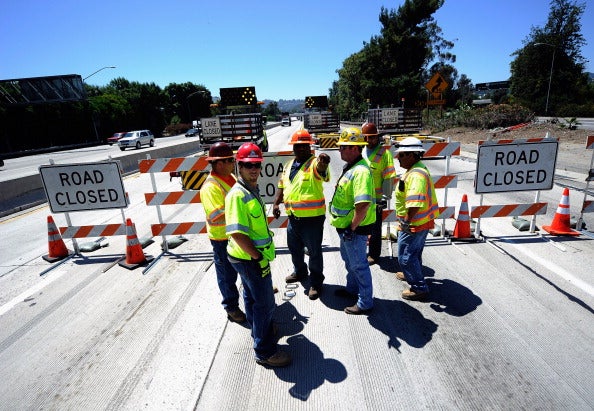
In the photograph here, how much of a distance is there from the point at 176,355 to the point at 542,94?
63.4 metres

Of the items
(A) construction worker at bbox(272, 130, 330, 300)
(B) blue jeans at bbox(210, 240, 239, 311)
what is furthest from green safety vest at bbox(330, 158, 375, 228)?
(B) blue jeans at bbox(210, 240, 239, 311)

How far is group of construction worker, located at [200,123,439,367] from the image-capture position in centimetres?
283

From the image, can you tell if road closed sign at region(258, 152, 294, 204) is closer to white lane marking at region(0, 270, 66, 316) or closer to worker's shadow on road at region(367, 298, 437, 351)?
worker's shadow on road at region(367, 298, 437, 351)

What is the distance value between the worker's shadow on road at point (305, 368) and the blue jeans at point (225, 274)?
0.66 m

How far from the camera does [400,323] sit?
3600 mm

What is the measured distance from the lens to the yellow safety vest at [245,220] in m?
2.72

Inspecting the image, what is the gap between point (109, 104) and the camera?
49.1 m

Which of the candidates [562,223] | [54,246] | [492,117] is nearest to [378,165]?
[562,223]

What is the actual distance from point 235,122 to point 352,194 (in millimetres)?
12347

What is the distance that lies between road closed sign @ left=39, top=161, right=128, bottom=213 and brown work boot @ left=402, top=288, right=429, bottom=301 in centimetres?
477

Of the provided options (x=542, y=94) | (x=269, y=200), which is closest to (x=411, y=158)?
(x=269, y=200)

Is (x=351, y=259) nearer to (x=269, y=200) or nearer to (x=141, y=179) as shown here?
(x=269, y=200)

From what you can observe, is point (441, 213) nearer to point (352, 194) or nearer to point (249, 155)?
point (352, 194)

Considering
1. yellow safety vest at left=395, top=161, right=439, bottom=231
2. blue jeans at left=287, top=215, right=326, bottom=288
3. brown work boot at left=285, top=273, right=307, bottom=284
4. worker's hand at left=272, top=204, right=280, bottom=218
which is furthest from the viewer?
brown work boot at left=285, top=273, right=307, bottom=284
